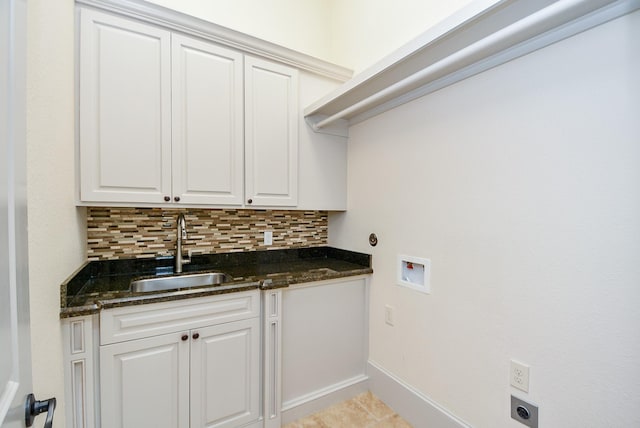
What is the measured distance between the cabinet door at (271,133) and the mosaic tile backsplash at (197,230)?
0.36 meters

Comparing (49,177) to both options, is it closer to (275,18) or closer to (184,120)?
(184,120)

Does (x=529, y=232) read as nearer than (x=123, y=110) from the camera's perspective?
Yes

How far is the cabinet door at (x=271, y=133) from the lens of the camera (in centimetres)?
188

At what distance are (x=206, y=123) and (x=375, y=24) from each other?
1.48 metres

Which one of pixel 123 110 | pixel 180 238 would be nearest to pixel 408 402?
pixel 180 238

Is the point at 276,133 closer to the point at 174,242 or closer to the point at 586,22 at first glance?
the point at 174,242

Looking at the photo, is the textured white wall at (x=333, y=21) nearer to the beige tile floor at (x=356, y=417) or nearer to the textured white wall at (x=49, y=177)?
the textured white wall at (x=49, y=177)

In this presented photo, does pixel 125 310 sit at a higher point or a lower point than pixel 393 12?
lower

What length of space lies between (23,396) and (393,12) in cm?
252

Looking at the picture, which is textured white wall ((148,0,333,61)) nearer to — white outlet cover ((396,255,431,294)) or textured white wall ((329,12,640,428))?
textured white wall ((329,12,640,428))

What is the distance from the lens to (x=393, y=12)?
1980mm

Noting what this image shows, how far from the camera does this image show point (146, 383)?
1383 mm

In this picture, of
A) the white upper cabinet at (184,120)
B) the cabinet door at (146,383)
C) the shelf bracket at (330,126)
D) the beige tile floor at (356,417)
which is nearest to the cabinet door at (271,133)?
the white upper cabinet at (184,120)

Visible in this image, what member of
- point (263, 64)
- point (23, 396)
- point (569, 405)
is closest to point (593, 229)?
point (569, 405)
